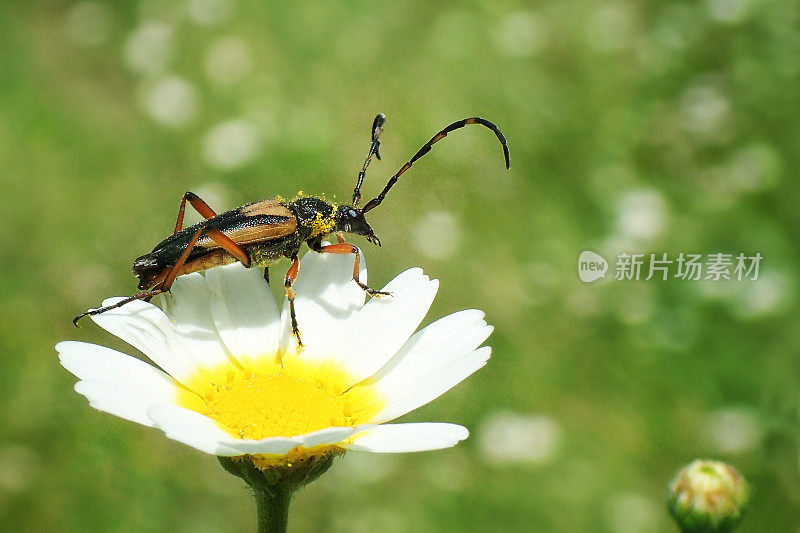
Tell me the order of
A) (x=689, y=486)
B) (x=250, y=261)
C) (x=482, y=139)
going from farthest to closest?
(x=482, y=139) → (x=250, y=261) → (x=689, y=486)

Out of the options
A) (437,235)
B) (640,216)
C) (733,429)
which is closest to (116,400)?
(733,429)

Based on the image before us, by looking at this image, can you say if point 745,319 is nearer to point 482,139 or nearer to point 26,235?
point 482,139

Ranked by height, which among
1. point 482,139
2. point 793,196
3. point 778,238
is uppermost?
point 482,139

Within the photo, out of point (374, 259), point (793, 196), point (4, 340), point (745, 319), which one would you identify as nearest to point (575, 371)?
point (745, 319)

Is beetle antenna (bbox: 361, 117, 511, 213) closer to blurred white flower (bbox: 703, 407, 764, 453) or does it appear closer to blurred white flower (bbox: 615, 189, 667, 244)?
blurred white flower (bbox: 703, 407, 764, 453)

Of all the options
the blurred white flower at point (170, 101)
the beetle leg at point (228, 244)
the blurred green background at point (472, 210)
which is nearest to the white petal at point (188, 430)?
the beetle leg at point (228, 244)
